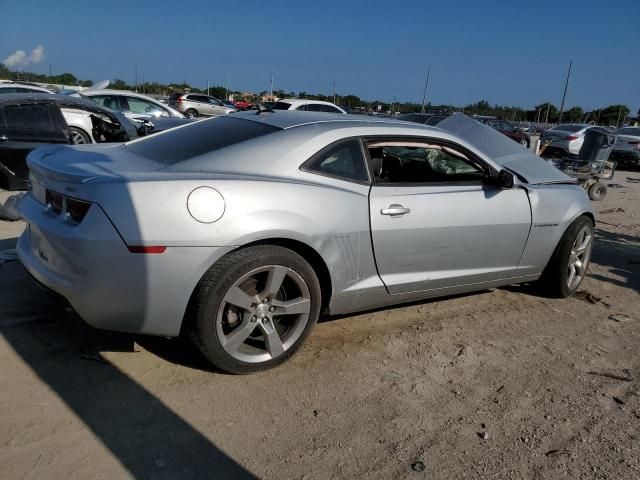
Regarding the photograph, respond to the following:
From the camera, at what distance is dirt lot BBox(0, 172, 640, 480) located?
234 centimetres

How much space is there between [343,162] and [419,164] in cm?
112

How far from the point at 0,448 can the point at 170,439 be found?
69 cm

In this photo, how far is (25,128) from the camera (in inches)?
283

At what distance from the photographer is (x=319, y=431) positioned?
2.58 metres

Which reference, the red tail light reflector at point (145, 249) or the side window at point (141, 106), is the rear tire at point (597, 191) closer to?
the red tail light reflector at point (145, 249)

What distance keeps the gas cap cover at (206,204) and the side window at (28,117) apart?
18.6 ft

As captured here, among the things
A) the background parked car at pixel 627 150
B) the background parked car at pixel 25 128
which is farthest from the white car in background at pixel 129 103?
the background parked car at pixel 627 150

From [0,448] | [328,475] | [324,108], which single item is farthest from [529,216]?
[324,108]

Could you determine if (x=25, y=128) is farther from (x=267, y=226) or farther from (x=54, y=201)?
(x=267, y=226)

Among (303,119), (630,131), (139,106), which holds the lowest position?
(139,106)

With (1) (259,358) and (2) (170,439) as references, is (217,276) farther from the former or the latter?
(2) (170,439)

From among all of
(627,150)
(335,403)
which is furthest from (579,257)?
(627,150)

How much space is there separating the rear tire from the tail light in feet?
32.0

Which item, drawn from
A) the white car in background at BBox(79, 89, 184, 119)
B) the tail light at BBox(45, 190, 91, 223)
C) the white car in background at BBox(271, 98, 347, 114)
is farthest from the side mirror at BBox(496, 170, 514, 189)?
the white car in background at BBox(271, 98, 347, 114)
